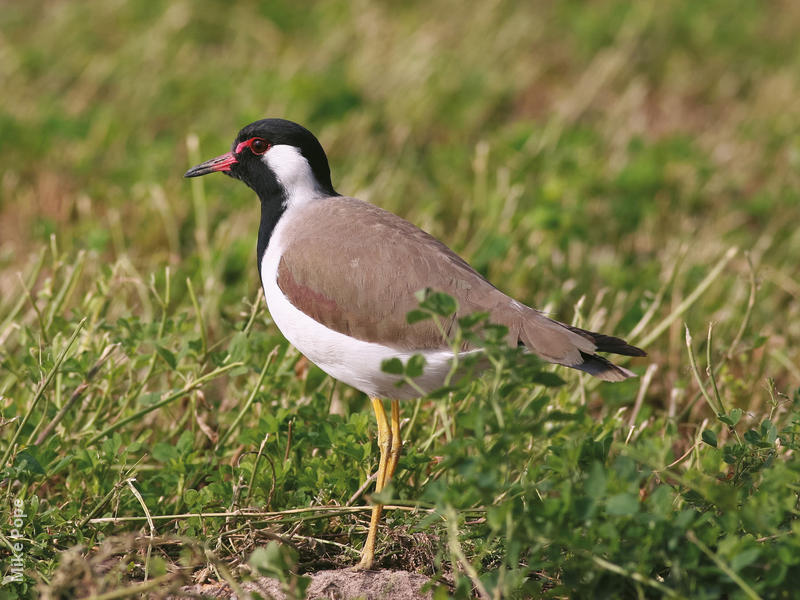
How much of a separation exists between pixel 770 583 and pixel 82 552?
1906 mm

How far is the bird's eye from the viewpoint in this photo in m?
3.31

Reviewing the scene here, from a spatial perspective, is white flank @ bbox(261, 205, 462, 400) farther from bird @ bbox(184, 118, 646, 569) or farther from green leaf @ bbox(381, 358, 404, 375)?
green leaf @ bbox(381, 358, 404, 375)

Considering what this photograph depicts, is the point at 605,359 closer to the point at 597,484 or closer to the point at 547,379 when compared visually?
the point at 547,379

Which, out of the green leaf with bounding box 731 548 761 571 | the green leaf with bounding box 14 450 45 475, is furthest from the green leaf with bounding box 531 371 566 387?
the green leaf with bounding box 14 450 45 475

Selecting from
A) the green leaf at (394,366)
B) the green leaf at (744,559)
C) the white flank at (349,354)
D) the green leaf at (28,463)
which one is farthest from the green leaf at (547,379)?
the green leaf at (28,463)

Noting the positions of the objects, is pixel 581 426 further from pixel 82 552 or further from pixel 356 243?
pixel 82 552

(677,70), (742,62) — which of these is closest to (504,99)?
(677,70)

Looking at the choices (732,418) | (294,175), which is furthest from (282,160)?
(732,418)

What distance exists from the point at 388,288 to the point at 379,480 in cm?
60

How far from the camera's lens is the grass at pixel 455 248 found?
7.44ft

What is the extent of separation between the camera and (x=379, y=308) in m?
2.72

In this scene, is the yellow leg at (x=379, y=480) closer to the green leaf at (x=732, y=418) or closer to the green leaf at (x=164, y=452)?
the green leaf at (x=164, y=452)

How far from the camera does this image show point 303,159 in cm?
323

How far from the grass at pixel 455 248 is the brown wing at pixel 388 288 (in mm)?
216
